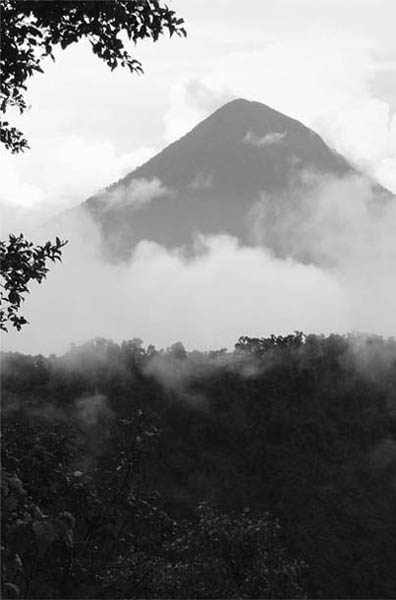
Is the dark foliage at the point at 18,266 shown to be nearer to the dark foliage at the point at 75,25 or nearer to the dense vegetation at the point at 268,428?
the dark foliage at the point at 75,25

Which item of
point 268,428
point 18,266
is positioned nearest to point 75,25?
point 18,266

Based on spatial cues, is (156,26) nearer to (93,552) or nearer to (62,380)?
(93,552)

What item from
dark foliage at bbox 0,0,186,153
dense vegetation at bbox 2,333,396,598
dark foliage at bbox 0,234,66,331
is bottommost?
dark foliage at bbox 0,234,66,331

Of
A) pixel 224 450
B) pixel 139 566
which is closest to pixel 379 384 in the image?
pixel 224 450

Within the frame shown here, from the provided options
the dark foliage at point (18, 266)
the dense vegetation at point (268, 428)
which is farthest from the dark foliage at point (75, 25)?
the dense vegetation at point (268, 428)

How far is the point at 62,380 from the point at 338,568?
23.4 m

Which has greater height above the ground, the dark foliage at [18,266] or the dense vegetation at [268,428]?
the dense vegetation at [268,428]

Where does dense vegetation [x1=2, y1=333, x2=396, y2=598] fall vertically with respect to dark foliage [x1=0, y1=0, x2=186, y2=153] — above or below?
above

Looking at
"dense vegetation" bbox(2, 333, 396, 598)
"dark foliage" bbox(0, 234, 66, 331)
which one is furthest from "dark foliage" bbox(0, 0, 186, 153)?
"dense vegetation" bbox(2, 333, 396, 598)

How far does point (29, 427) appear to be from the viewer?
675 cm

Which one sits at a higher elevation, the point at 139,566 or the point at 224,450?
the point at 224,450

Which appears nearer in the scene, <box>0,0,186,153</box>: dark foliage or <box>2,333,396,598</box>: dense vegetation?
<box>0,0,186,153</box>: dark foliage

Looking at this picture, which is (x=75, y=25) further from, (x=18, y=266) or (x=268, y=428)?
(x=268, y=428)

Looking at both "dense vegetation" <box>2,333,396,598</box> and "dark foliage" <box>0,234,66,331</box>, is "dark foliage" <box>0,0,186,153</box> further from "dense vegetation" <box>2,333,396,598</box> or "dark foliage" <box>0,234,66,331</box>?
"dense vegetation" <box>2,333,396,598</box>
